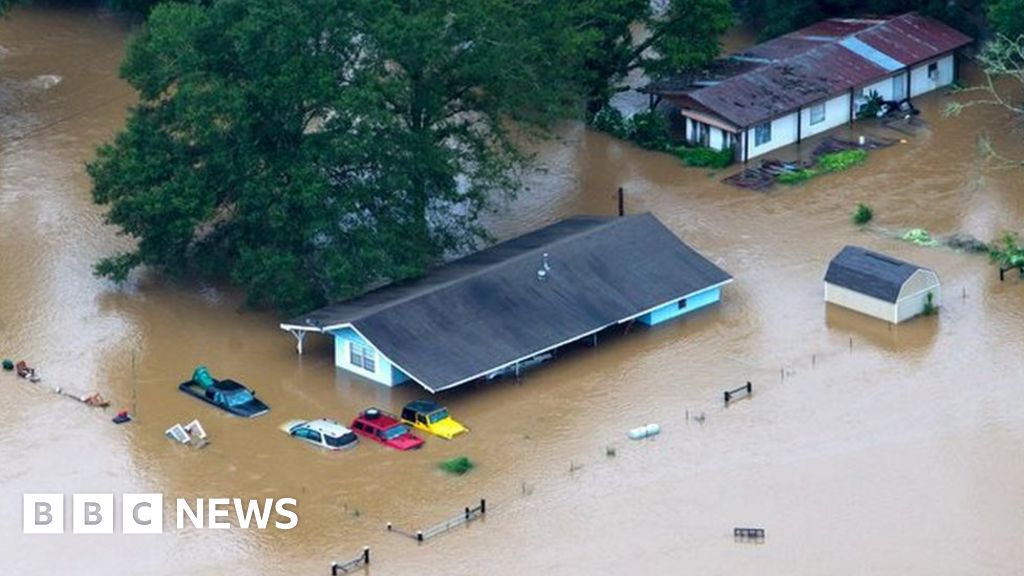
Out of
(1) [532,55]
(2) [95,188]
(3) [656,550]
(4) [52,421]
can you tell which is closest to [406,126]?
(1) [532,55]

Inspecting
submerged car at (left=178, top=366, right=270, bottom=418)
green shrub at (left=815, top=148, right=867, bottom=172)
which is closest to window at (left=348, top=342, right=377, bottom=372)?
submerged car at (left=178, top=366, right=270, bottom=418)

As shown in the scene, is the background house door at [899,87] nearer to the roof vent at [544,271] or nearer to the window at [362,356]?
the roof vent at [544,271]

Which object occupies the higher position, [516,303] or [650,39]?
[650,39]

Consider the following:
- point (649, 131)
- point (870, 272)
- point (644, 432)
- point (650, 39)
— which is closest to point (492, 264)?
point (644, 432)

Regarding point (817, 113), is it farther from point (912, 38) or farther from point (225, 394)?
point (225, 394)

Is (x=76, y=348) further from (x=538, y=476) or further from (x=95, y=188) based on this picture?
(x=538, y=476)

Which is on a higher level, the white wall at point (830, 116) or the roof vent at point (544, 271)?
the white wall at point (830, 116)

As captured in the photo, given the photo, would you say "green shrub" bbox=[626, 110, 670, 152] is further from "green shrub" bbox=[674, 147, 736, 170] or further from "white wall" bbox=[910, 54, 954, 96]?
"white wall" bbox=[910, 54, 954, 96]

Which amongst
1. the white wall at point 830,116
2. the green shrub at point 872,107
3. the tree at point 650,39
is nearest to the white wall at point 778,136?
the white wall at point 830,116
